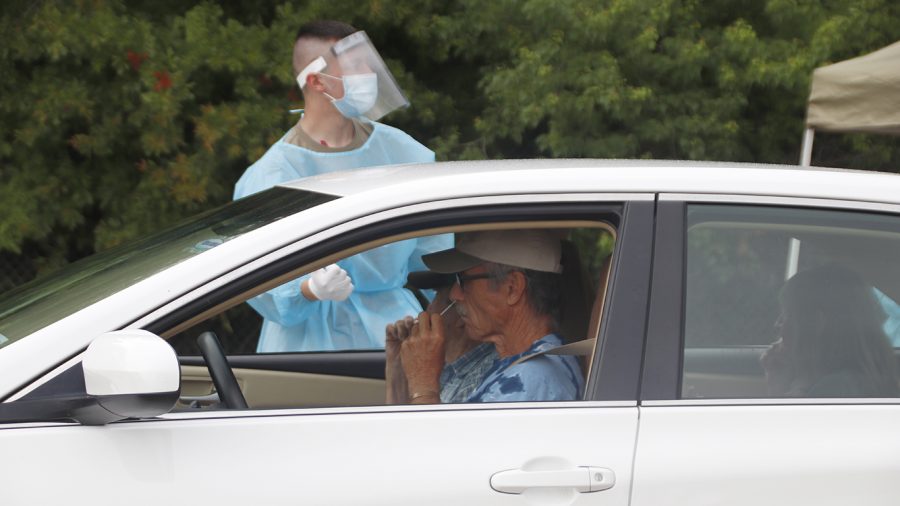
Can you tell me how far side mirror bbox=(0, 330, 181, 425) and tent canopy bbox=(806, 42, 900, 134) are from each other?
17.1 ft

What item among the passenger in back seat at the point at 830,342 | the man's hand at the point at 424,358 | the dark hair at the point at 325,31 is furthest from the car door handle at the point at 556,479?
the dark hair at the point at 325,31

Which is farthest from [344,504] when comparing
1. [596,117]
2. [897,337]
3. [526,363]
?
[596,117]

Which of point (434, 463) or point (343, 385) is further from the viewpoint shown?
point (343, 385)

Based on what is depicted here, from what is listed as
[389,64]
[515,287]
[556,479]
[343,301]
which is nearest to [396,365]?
[515,287]

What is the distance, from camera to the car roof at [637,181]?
250 cm

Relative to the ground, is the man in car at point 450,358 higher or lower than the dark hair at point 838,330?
lower

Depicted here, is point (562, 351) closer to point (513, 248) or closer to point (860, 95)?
point (513, 248)

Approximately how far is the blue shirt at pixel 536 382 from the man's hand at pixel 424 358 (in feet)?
0.37

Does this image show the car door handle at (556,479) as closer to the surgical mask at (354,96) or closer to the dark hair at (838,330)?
the dark hair at (838,330)

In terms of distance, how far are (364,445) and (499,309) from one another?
0.73m

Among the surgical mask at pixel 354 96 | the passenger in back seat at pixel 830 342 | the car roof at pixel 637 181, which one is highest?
the surgical mask at pixel 354 96

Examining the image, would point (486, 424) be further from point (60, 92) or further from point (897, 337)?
point (60, 92)

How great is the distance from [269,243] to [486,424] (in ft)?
1.73

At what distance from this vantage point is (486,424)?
7.73 feet
